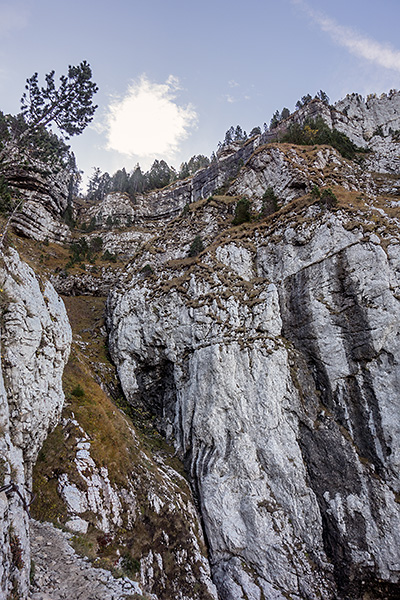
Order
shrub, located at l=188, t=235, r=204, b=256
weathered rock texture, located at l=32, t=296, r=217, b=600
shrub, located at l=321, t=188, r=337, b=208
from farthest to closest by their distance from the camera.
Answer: shrub, located at l=188, t=235, r=204, b=256
shrub, located at l=321, t=188, r=337, b=208
weathered rock texture, located at l=32, t=296, r=217, b=600

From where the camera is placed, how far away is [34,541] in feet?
39.7

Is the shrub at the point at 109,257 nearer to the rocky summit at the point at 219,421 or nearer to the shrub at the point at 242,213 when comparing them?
the rocky summit at the point at 219,421

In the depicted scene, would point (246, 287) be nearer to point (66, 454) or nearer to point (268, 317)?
point (268, 317)

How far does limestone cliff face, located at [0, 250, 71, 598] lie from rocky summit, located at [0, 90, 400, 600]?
106 millimetres

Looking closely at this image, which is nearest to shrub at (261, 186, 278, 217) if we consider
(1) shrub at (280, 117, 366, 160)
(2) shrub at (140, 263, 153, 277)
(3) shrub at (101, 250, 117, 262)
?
(2) shrub at (140, 263, 153, 277)

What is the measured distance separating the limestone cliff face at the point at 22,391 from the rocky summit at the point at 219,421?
106 millimetres

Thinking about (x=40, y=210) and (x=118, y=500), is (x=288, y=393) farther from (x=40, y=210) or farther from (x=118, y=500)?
(x=40, y=210)

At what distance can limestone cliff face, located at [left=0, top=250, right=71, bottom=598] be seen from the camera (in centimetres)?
895

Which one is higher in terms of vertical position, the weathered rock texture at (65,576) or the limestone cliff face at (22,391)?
the limestone cliff face at (22,391)

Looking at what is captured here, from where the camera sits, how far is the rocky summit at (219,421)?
587 inches

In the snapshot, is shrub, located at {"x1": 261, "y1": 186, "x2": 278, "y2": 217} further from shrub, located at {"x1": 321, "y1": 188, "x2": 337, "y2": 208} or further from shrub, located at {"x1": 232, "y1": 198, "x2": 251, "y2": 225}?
shrub, located at {"x1": 321, "y1": 188, "x2": 337, "y2": 208}

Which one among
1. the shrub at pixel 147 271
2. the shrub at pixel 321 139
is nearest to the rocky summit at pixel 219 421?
the shrub at pixel 147 271

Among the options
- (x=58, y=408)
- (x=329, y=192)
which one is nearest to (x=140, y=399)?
(x=58, y=408)

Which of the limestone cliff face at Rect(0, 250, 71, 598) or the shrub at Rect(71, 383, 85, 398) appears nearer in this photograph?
the limestone cliff face at Rect(0, 250, 71, 598)
